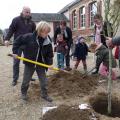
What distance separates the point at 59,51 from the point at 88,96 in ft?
12.0

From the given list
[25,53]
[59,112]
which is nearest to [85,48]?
[25,53]

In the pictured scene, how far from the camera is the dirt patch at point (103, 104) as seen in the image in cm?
709

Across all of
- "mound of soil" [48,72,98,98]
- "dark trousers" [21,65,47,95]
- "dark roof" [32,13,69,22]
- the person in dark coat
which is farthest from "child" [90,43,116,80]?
"dark roof" [32,13,69,22]

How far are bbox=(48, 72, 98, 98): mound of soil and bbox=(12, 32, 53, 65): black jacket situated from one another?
112 cm

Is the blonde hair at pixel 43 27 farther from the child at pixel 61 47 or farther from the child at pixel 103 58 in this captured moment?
the child at pixel 61 47

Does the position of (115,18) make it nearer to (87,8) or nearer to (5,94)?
(5,94)

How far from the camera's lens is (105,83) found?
366 inches

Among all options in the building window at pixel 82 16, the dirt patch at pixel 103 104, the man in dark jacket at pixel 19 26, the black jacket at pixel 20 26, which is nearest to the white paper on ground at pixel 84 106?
the dirt patch at pixel 103 104

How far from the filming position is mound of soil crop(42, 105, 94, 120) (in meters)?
6.11

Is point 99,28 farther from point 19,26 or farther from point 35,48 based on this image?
point 35,48

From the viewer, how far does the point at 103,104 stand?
746 centimetres

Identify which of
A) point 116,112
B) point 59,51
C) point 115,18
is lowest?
point 116,112

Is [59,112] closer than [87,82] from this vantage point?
Yes

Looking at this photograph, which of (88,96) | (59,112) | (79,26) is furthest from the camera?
(79,26)
